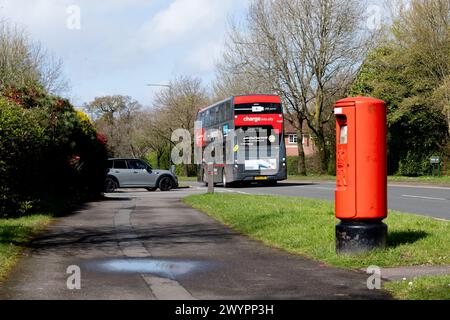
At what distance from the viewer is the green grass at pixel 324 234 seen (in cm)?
910

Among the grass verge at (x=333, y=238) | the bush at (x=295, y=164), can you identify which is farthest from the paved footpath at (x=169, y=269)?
the bush at (x=295, y=164)

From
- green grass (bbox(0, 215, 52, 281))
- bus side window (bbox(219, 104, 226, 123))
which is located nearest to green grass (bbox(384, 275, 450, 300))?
green grass (bbox(0, 215, 52, 281))

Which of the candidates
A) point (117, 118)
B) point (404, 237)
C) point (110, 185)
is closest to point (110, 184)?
point (110, 185)

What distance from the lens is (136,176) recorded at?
116 feet

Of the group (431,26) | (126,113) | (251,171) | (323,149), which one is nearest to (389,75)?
(431,26)

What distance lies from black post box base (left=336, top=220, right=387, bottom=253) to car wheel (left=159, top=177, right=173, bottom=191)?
86.3ft

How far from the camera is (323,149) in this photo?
52000 millimetres

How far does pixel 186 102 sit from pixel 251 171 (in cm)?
3614

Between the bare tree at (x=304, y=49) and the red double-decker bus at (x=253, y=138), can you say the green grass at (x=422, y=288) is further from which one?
the bare tree at (x=304, y=49)

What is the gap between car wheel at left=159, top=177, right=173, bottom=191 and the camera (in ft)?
117

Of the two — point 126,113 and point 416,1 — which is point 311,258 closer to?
point 416,1

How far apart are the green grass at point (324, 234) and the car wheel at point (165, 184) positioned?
18117 millimetres

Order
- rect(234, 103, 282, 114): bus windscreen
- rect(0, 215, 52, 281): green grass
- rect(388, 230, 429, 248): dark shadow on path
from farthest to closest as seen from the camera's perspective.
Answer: rect(234, 103, 282, 114): bus windscreen, rect(388, 230, 429, 248): dark shadow on path, rect(0, 215, 52, 281): green grass

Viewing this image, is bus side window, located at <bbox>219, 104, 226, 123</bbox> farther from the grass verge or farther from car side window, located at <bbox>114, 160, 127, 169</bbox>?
the grass verge
